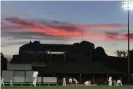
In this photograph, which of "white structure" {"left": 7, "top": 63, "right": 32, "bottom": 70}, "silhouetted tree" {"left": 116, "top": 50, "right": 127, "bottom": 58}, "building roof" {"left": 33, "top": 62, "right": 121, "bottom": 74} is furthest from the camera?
"silhouetted tree" {"left": 116, "top": 50, "right": 127, "bottom": 58}

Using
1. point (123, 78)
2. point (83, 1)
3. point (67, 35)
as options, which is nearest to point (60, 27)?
point (67, 35)

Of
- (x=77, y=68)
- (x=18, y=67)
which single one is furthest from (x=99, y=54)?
(x=18, y=67)

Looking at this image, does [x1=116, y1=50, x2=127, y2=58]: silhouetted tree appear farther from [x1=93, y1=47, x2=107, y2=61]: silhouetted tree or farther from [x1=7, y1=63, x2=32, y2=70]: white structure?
[x1=7, y1=63, x2=32, y2=70]: white structure

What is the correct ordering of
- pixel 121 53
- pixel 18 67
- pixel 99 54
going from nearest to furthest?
pixel 18 67 → pixel 99 54 → pixel 121 53

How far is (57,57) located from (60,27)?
4.05 metres

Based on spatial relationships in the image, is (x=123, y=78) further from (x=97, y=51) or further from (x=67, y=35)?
(x=67, y=35)

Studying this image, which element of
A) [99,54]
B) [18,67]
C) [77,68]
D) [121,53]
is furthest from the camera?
[121,53]

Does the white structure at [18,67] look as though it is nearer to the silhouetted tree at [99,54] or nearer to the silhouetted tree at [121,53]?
the silhouetted tree at [99,54]

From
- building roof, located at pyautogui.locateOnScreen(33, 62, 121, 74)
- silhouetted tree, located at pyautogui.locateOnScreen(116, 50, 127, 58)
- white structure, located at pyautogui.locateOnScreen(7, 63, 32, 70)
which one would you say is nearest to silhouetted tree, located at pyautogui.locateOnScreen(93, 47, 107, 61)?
building roof, located at pyautogui.locateOnScreen(33, 62, 121, 74)

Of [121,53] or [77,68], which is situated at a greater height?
[121,53]

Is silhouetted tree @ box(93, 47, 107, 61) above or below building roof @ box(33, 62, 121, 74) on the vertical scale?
above

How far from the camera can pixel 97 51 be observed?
5103 cm

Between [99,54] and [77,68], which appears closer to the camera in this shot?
[77,68]

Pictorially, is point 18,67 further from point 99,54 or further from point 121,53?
point 121,53
